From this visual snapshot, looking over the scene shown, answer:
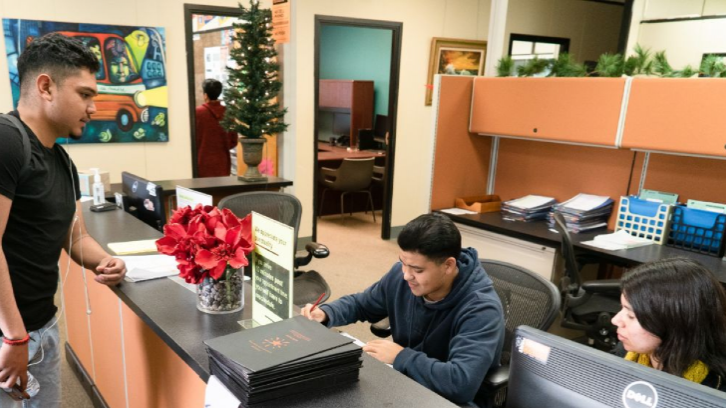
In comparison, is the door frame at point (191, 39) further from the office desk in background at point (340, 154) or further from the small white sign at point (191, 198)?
the small white sign at point (191, 198)

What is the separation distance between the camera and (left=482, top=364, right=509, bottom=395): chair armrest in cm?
160

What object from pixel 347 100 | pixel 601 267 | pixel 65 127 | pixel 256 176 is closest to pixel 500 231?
pixel 601 267

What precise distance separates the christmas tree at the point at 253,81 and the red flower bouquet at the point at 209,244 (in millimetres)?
2862

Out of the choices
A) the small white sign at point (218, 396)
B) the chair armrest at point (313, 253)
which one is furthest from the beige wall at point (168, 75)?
the small white sign at point (218, 396)

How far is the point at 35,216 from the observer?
141 centimetres

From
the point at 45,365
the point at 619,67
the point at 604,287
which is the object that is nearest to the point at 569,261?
the point at 604,287

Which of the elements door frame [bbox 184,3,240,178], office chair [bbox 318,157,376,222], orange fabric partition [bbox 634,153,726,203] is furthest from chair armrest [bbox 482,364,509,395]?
office chair [bbox 318,157,376,222]

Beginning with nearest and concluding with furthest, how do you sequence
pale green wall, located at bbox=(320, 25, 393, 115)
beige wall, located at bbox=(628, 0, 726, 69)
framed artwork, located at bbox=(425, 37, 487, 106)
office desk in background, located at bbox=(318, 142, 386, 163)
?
beige wall, located at bbox=(628, 0, 726, 69) < framed artwork, located at bbox=(425, 37, 487, 106) < office desk in background, located at bbox=(318, 142, 386, 163) < pale green wall, located at bbox=(320, 25, 393, 115)

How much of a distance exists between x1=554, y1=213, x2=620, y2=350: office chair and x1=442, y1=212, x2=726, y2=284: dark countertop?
14cm

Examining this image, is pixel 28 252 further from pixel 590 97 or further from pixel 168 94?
pixel 168 94

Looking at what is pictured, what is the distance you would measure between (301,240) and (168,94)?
185cm

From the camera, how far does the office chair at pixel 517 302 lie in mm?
1804

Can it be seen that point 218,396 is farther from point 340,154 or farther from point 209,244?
point 340,154

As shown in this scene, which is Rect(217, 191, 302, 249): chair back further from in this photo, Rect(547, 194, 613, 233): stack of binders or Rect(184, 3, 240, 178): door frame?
Rect(184, 3, 240, 178): door frame
